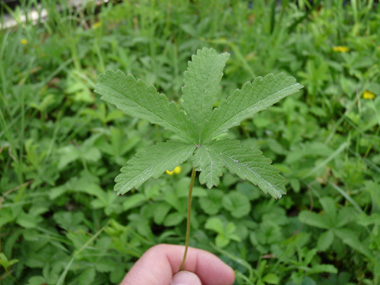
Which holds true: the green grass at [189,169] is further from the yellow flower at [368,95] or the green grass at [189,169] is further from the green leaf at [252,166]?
the green leaf at [252,166]

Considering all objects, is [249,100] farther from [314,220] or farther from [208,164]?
[314,220]

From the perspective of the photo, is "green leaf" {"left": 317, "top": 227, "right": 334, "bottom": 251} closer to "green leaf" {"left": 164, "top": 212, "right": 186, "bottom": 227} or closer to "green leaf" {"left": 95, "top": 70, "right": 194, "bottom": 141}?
"green leaf" {"left": 164, "top": 212, "right": 186, "bottom": 227}

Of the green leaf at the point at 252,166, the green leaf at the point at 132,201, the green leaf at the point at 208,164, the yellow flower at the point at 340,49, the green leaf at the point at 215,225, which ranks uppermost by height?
the green leaf at the point at 208,164

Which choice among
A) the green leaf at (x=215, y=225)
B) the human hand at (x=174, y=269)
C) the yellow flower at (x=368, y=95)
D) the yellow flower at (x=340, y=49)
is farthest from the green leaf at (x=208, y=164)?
the yellow flower at (x=340, y=49)

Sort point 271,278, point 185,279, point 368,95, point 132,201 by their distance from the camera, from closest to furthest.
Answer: point 185,279 < point 271,278 < point 132,201 < point 368,95

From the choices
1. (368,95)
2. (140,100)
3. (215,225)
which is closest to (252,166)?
(140,100)
